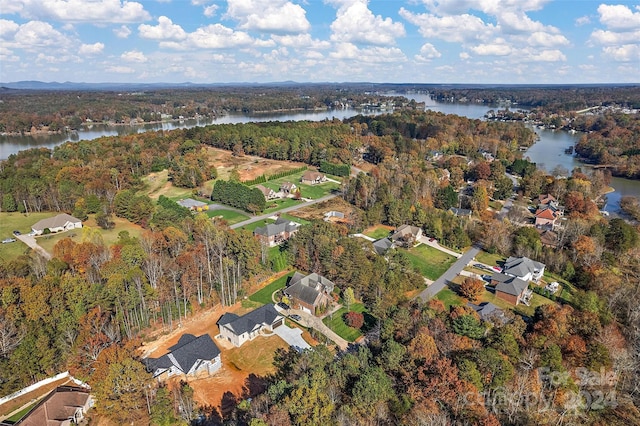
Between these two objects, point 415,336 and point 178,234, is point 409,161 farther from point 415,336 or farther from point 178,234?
point 415,336

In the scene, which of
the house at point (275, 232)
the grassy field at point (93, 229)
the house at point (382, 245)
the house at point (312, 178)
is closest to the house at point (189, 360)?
the house at point (275, 232)

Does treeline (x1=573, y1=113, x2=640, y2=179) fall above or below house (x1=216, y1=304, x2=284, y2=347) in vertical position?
above

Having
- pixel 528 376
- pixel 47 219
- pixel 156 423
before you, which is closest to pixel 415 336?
pixel 528 376

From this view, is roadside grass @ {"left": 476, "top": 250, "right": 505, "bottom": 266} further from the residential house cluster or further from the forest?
the residential house cluster

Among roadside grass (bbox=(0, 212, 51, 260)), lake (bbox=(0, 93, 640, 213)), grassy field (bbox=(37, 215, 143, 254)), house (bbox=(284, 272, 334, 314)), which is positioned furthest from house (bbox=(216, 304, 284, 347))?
lake (bbox=(0, 93, 640, 213))

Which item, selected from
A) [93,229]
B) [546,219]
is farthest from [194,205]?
[546,219]

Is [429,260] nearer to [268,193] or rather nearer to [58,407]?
[268,193]
